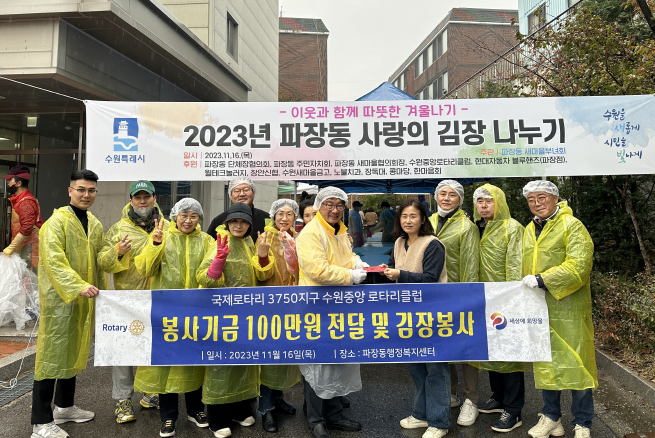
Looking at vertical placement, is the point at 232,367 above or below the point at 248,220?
below

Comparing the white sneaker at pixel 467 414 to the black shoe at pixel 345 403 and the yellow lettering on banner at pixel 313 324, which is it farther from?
the yellow lettering on banner at pixel 313 324

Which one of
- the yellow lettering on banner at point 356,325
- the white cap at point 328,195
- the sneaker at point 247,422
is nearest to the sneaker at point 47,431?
the sneaker at point 247,422

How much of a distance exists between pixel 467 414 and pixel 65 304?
310cm

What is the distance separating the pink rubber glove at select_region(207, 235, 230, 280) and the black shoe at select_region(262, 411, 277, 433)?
1.17 meters

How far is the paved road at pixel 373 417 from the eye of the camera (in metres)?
3.16

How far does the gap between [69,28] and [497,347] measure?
23.0 ft

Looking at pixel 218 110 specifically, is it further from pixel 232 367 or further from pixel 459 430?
pixel 459 430

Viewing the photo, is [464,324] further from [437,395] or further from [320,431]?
[320,431]

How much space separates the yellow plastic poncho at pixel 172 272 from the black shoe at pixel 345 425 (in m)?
1.04

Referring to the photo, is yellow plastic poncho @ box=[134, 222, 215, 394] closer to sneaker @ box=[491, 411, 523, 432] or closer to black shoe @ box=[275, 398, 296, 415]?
black shoe @ box=[275, 398, 296, 415]

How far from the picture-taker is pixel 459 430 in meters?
3.19

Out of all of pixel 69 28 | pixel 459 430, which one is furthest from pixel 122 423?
pixel 69 28

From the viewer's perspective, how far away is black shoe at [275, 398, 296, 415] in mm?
3486

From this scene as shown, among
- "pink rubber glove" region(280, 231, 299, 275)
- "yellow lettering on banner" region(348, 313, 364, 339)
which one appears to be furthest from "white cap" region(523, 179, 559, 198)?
"pink rubber glove" region(280, 231, 299, 275)
